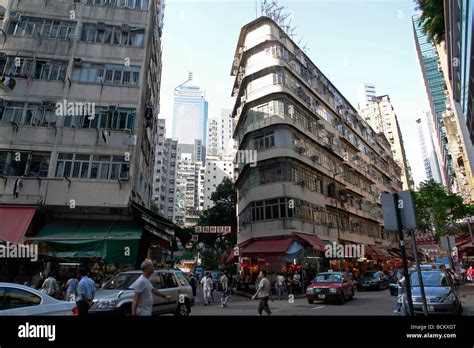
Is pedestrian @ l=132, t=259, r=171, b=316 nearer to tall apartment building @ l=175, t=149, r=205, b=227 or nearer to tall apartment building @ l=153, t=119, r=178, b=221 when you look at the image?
tall apartment building @ l=153, t=119, r=178, b=221

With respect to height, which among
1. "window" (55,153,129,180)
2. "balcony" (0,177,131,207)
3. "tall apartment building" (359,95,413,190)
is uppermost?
"tall apartment building" (359,95,413,190)

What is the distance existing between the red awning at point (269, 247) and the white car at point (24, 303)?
1876 cm

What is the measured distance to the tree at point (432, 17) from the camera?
16094 mm

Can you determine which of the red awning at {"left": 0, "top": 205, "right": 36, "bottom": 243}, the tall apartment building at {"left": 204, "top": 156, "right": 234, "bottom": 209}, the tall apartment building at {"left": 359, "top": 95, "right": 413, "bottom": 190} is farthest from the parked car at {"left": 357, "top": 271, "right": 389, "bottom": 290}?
the tall apartment building at {"left": 204, "top": 156, "right": 234, "bottom": 209}

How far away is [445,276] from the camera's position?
468 inches

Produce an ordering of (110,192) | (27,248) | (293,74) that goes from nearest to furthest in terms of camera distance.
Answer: (27,248), (110,192), (293,74)

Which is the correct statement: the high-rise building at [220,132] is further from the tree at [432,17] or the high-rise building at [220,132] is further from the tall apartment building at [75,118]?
the tree at [432,17]

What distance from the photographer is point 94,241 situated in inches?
559

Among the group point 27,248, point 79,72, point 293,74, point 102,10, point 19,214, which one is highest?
point 293,74

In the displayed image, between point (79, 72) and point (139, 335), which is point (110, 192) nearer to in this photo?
point (79, 72)

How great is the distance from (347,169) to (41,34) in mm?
36388

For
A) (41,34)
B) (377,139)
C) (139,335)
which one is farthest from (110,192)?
(377,139)

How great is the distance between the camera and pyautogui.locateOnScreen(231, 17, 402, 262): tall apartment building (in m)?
27.7

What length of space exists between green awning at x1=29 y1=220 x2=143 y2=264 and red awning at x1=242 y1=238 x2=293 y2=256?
38.2 feet
